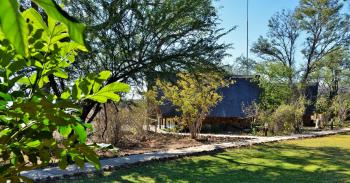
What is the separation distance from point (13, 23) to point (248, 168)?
10.5 m

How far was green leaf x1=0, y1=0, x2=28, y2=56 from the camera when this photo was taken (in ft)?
1.53

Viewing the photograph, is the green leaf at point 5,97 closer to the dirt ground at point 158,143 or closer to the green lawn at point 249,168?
the green lawn at point 249,168

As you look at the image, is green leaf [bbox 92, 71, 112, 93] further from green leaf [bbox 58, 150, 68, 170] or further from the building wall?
the building wall

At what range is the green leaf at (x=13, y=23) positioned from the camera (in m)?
0.47

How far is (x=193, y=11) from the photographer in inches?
453

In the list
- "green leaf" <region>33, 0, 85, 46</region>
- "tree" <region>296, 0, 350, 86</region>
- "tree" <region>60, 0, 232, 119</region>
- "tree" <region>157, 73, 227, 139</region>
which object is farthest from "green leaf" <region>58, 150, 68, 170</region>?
"tree" <region>296, 0, 350, 86</region>

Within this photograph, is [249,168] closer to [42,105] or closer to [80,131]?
[80,131]

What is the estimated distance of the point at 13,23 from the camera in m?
0.47

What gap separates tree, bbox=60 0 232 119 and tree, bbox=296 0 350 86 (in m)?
24.4

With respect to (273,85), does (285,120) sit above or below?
below

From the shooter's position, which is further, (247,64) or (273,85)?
(247,64)

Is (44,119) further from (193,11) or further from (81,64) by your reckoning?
(193,11)

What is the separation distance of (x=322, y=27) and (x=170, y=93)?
22807mm

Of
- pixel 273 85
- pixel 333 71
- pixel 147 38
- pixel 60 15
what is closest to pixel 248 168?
pixel 147 38
